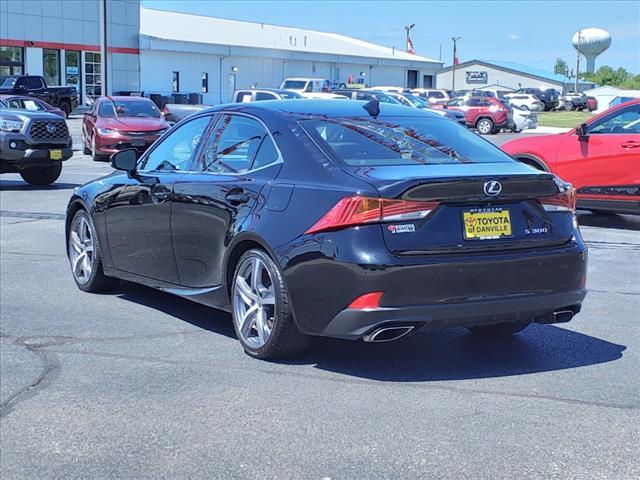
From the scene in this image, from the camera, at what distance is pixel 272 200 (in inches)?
220

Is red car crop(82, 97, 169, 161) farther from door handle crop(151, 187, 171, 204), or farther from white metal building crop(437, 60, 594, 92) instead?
white metal building crop(437, 60, 594, 92)

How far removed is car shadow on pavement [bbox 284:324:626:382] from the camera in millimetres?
5555

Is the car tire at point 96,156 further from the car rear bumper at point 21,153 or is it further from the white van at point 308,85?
the white van at point 308,85

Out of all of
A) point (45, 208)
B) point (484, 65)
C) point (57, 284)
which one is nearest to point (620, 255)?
point (57, 284)

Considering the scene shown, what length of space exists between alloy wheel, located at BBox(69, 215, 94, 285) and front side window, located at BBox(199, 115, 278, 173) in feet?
6.20

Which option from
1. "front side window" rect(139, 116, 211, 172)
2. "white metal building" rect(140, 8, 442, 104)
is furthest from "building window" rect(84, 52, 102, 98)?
"front side window" rect(139, 116, 211, 172)

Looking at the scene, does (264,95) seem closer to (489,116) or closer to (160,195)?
(489,116)

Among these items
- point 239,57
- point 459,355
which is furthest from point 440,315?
point 239,57

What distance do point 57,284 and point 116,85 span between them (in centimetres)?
5388

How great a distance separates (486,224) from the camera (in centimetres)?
521

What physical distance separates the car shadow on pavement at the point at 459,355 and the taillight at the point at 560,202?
37.9 inches

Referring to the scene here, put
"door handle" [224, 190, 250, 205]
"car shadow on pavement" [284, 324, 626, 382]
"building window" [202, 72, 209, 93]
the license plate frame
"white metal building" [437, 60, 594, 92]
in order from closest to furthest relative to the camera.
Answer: the license plate frame
"car shadow on pavement" [284, 324, 626, 382]
"door handle" [224, 190, 250, 205]
"building window" [202, 72, 209, 93]
"white metal building" [437, 60, 594, 92]

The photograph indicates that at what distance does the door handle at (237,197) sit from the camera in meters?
5.82

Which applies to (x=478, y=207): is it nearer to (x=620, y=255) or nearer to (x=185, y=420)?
(x=185, y=420)
